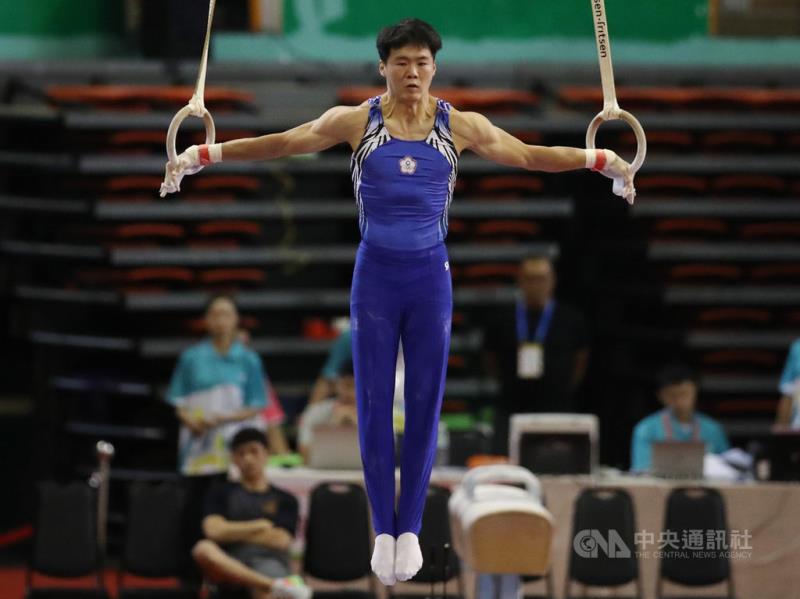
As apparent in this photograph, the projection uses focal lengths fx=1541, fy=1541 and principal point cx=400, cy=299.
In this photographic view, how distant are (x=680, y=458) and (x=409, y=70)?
3592 millimetres

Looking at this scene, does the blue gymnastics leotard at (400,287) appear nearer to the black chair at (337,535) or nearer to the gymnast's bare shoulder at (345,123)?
the gymnast's bare shoulder at (345,123)

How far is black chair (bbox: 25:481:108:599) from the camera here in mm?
8117

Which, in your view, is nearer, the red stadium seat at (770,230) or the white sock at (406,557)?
the white sock at (406,557)

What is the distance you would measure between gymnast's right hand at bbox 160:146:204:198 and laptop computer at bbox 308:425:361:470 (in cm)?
304

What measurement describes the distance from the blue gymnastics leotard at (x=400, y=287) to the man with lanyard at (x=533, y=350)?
3.47 meters

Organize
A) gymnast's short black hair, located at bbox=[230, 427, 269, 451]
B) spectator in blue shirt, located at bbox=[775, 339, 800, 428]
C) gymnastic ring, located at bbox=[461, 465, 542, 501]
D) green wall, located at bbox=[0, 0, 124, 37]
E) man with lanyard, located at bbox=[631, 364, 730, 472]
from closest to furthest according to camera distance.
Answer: gymnastic ring, located at bbox=[461, 465, 542, 501], gymnast's short black hair, located at bbox=[230, 427, 269, 451], man with lanyard, located at bbox=[631, 364, 730, 472], spectator in blue shirt, located at bbox=[775, 339, 800, 428], green wall, located at bbox=[0, 0, 124, 37]

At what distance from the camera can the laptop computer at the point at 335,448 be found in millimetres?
7770

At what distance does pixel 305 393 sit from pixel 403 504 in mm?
5312

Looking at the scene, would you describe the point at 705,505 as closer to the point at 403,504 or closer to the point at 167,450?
the point at 403,504

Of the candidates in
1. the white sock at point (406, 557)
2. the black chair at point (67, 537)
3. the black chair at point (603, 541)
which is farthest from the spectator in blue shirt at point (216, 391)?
the white sock at point (406, 557)

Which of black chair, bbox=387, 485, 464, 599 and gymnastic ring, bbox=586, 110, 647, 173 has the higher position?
gymnastic ring, bbox=586, 110, 647, 173

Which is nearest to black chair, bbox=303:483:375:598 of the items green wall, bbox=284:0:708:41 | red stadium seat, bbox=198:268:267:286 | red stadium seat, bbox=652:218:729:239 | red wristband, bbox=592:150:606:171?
red stadium seat, bbox=198:268:267:286

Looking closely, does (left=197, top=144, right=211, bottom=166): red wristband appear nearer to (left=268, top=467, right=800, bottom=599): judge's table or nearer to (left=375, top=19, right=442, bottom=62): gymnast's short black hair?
(left=375, top=19, right=442, bottom=62): gymnast's short black hair

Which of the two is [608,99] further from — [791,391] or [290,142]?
[791,391]
